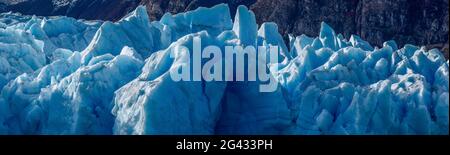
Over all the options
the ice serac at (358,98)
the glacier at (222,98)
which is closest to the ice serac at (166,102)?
the glacier at (222,98)

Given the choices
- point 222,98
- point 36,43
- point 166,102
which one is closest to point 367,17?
point 36,43

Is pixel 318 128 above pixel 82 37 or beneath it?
beneath

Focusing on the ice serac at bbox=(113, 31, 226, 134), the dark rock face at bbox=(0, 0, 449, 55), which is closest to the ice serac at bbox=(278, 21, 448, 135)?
the ice serac at bbox=(113, 31, 226, 134)

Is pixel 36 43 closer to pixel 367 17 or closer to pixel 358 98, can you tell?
pixel 358 98

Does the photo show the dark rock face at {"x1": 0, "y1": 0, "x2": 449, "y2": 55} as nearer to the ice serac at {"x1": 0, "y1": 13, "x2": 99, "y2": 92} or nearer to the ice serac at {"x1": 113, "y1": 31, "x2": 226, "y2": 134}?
the ice serac at {"x1": 0, "y1": 13, "x2": 99, "y2": 92}

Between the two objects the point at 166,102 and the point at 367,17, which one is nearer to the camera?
the point at 166,102

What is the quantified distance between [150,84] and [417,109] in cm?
666

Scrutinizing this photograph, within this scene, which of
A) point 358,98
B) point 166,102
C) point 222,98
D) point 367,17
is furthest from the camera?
point 367,17

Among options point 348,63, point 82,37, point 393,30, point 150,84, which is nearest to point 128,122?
point 150,84

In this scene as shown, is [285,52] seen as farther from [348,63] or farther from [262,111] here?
[262,111]

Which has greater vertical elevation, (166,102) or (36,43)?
(36,43)

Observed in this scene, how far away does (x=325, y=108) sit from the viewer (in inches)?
738
